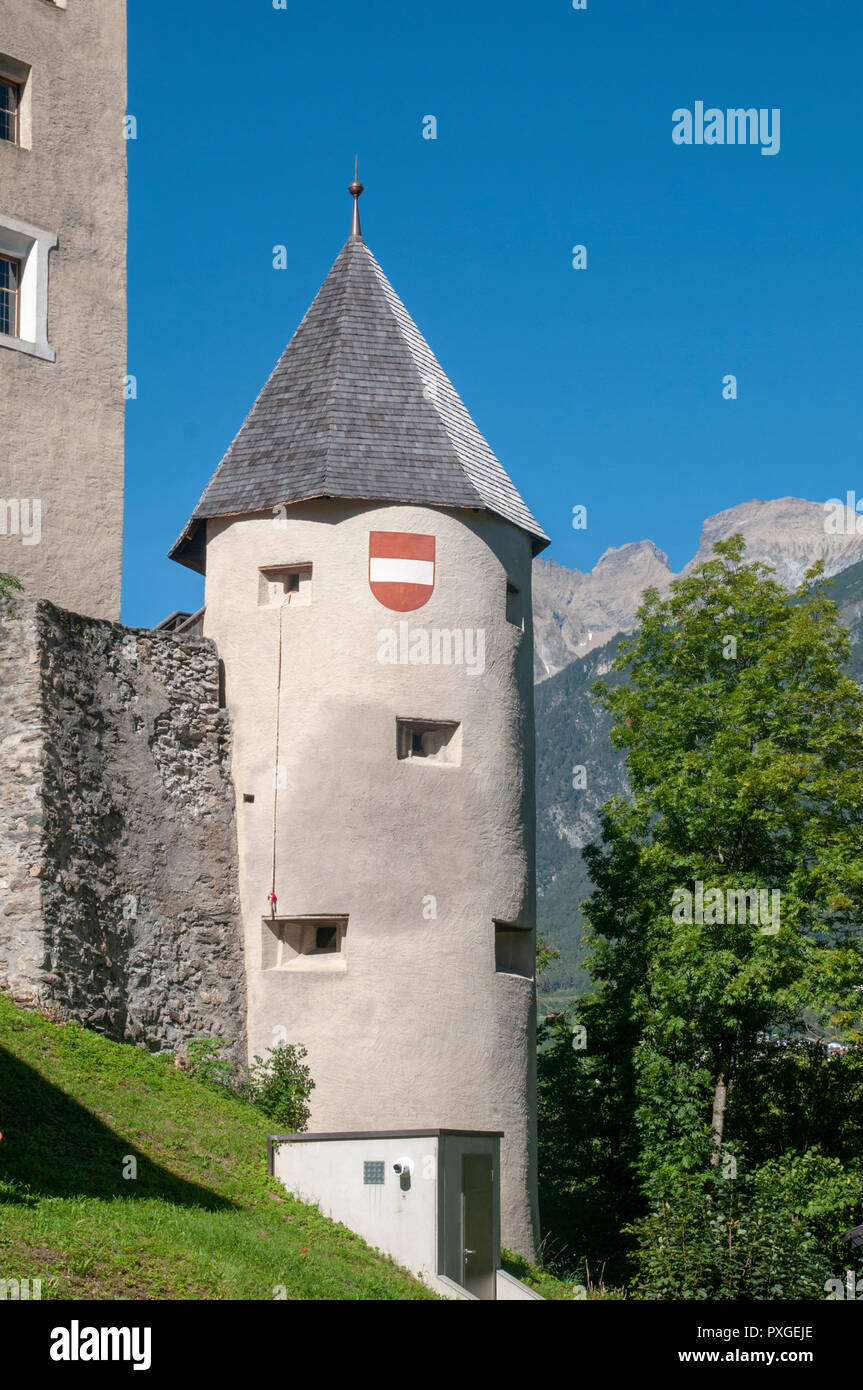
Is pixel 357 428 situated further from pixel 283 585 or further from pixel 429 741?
pixel 429 741

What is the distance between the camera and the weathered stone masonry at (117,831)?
21.4m

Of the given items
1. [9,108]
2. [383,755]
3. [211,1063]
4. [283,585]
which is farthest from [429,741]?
[9,108]

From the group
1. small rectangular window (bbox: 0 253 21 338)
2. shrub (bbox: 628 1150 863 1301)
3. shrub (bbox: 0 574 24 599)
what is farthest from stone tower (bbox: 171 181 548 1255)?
small rectangular window (bbox: 0 253 21 338)

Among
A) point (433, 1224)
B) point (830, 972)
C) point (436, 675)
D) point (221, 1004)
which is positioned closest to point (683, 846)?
point (830, 972)

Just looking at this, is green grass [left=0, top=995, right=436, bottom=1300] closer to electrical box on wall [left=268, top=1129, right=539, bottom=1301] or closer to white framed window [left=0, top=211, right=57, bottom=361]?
electrical box on wall [left=268, top=1129, right=539, bottom=1301]

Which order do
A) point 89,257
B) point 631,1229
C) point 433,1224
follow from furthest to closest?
point 89,257
point 631,1229
point 433,1224

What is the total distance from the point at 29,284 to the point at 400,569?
24.6 ft

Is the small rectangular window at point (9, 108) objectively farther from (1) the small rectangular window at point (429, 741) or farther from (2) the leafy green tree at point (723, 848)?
(2) the leafy green tree at point (723, 848)

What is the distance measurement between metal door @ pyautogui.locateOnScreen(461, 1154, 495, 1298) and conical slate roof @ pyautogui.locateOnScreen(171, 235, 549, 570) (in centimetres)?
1027

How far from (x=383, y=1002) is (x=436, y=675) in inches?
195

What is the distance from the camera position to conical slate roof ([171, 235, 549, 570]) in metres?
25.8
